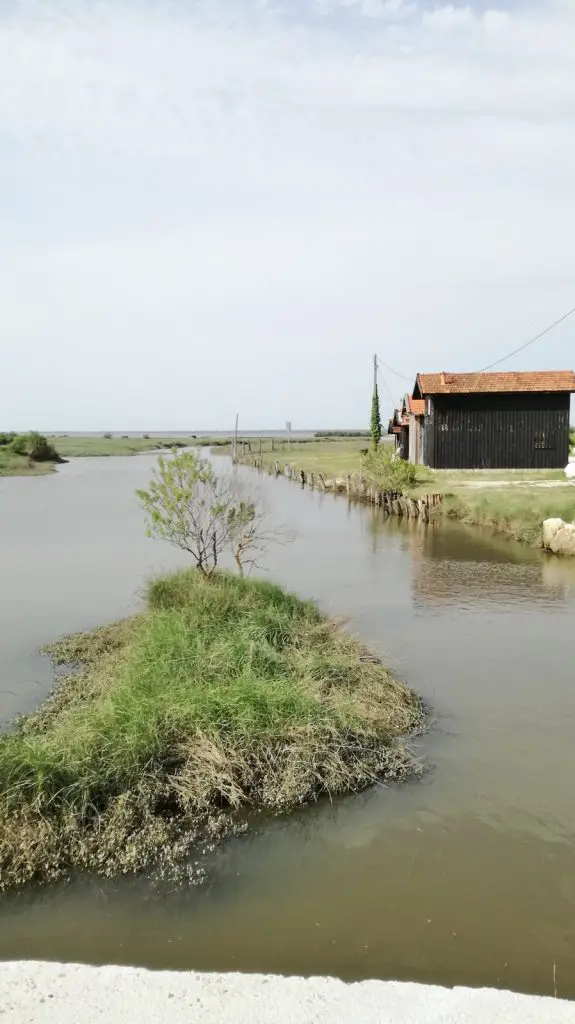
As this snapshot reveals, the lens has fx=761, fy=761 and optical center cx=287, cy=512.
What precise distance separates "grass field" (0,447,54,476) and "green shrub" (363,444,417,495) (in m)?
34.7

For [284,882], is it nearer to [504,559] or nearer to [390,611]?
[390,611]

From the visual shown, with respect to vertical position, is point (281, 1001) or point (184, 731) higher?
point (184, 731)

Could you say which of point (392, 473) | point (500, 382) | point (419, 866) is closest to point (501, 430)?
point (500, 382)

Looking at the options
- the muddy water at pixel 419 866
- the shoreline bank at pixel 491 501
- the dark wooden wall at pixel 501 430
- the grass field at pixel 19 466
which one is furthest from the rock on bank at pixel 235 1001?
the grass field at pixel 19 466

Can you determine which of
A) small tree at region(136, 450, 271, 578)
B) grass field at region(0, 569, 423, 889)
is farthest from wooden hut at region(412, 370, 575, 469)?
grass field at region(0, 569, 423, 889)

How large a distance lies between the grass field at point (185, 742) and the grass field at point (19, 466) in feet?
169

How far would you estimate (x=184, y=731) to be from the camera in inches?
288

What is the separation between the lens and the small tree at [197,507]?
12719 millimetres

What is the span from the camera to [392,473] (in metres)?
31.0

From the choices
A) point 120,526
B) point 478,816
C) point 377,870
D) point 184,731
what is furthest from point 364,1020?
point 120,526

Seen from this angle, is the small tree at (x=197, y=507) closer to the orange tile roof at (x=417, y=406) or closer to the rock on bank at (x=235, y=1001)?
the rock on bank at (x=235, y=1001)

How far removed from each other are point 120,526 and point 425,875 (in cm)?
2153

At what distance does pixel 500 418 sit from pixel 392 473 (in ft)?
17.9

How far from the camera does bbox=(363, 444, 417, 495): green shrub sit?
3042 cm
